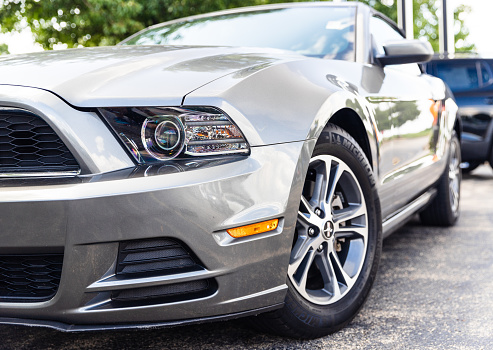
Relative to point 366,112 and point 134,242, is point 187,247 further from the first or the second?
point 366,112

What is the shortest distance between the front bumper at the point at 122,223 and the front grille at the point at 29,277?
0.05 m

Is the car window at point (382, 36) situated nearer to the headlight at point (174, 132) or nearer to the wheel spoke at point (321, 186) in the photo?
the wheel spoke at point (321, 186)

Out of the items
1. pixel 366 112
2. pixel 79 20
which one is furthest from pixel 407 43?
pixel 79 20

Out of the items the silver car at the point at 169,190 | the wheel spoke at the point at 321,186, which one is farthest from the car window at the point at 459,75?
the wheel spoke at the point at 321,186

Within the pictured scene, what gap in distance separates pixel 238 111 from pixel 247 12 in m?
1.97

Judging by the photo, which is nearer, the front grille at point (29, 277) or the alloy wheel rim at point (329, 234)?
the front grille at point (29, 277)

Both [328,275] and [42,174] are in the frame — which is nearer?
[42,174]

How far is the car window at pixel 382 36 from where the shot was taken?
3.50 metres

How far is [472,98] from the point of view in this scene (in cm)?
748

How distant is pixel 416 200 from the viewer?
377 cm

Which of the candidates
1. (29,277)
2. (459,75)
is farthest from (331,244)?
(459,75)

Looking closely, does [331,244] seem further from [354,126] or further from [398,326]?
[354,126]

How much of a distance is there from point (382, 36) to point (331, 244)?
1821 mm

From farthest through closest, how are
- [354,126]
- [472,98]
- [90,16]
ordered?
[90,16] < [472,98] < [354,126]
